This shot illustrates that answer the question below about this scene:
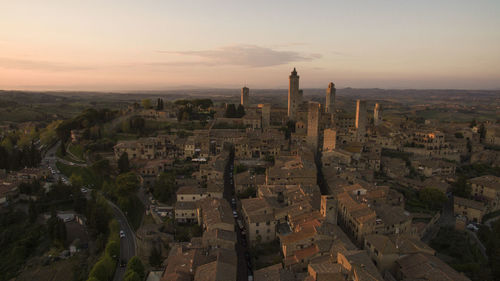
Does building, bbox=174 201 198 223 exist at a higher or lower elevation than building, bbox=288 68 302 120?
lower

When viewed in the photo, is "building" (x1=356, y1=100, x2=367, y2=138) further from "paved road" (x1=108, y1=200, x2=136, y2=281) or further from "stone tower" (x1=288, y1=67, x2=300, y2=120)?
"paved road" (x1=108, y1=200, x2=136, y2=281)

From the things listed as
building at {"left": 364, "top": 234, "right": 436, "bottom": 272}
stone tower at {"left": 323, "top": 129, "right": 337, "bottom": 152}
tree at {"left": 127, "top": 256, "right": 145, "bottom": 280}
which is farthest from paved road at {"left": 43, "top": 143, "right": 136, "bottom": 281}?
stone tower at {"left": 323, "top": 129, "right": 337, "bottom": 152}

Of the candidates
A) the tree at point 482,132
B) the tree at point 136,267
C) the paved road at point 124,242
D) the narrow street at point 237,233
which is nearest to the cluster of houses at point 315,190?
the narrow street at point 237,233

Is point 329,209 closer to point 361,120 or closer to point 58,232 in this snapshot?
point 361,120

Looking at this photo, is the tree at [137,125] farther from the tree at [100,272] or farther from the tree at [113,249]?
the tree at [100,272]

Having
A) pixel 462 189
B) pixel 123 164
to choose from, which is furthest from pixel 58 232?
pixel 462 189

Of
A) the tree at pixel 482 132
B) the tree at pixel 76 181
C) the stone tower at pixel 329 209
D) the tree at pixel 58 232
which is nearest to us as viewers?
the stone tower at pixel 329 209

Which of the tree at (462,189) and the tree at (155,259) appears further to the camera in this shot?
the tree at (462,189)
